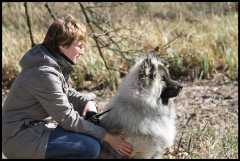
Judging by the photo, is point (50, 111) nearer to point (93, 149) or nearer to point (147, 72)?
point (93, 149)

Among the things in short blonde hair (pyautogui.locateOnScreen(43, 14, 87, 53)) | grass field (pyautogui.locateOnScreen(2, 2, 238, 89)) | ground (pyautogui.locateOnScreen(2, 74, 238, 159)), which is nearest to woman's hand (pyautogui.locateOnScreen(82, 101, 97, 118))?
short blonde hair (pyautogui.locateOnScreen(43, 14, 87, 53))

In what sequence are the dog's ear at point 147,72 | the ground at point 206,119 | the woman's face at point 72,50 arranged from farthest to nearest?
the ground at point 206,119 < the dog's ear at point 147,72 < the woman's face at point 72,50

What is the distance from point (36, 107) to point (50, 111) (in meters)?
0.15

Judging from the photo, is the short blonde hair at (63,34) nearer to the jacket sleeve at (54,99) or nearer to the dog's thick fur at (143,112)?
the jacket sleeve at (54,99)

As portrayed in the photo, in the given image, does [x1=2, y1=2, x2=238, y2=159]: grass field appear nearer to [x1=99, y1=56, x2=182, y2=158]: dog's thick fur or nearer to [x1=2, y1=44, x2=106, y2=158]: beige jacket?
[x1=99, y1=56, x2=182, y2=158]: dog's thick fur

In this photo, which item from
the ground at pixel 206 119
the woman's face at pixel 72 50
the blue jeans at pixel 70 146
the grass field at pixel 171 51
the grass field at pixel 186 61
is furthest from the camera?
the grass field at pixel 171 51

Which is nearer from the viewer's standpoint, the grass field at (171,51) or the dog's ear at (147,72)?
the dog's ear at (147,72)

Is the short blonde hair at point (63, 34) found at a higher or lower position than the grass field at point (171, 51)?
higher

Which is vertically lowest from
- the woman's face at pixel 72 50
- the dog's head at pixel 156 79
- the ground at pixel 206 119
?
the ground at pixel 206 119

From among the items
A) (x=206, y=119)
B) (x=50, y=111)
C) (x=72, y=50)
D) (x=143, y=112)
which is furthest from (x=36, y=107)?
(x=206, y=119)

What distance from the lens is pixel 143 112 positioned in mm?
3828

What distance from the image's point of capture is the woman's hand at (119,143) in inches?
145

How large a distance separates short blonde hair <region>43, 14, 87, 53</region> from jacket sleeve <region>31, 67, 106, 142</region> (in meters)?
0.26

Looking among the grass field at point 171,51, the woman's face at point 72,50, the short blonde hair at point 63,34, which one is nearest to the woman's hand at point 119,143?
the woman's face at point 72,50
